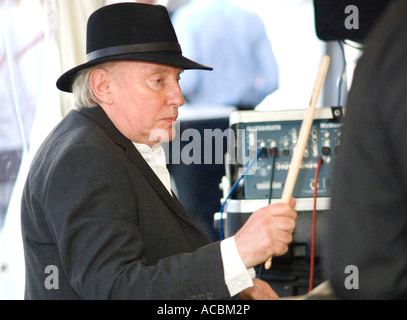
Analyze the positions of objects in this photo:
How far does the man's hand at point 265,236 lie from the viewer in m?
1.37

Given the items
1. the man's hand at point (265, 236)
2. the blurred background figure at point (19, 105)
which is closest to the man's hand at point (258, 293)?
the man's hand at point (265, 236)

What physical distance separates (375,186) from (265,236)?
2.30 feet

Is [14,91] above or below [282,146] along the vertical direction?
above

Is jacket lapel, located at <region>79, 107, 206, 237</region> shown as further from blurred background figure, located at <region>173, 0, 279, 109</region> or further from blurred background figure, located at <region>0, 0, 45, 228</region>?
blurred background figure, located at <region>173, 0, 279, 109</region>

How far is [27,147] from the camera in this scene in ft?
9.13

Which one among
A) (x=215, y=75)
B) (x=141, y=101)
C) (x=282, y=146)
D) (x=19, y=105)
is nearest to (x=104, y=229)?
(x=141, y=101)

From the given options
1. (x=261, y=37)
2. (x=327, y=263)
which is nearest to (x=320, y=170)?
(x=327, y=263)

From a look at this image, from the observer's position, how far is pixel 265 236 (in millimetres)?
1371

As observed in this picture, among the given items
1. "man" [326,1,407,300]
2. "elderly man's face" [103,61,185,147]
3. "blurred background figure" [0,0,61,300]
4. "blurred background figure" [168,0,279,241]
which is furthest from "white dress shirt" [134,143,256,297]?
"blurred background figure" [168,0,279,241]

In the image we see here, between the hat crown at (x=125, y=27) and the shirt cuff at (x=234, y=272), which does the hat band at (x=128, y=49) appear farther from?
the shirt cuff at (x=234, y=272)

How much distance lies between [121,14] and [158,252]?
63 cm

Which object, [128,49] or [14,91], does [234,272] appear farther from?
[14,91]
